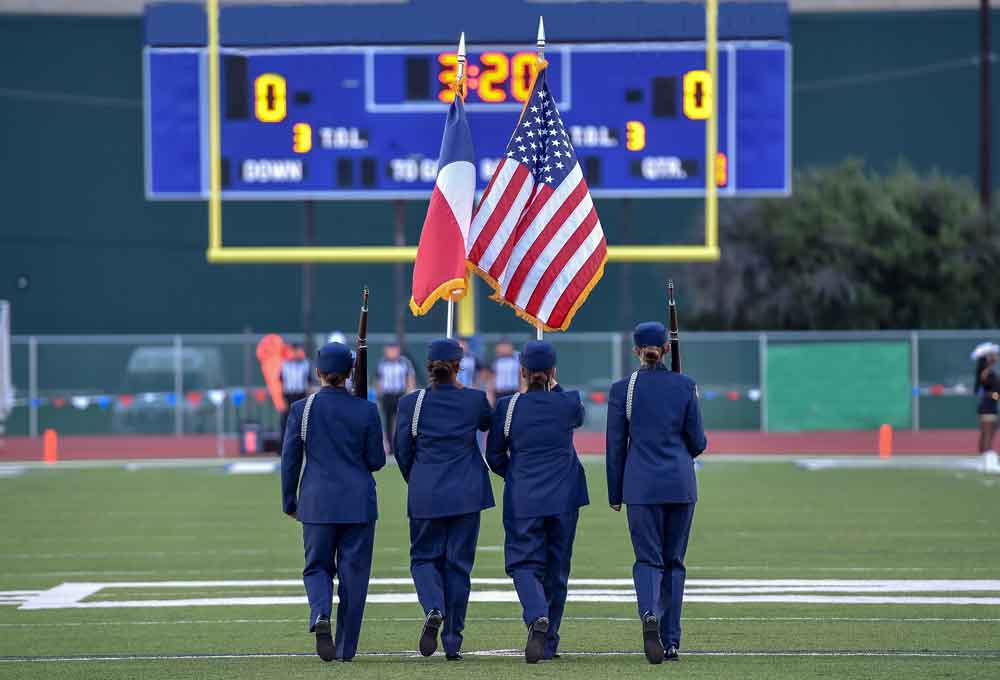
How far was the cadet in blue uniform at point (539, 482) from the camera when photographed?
10.0 meters

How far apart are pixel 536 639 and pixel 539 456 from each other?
97 cm

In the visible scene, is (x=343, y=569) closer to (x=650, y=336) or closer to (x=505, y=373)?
(x=650, y=336)

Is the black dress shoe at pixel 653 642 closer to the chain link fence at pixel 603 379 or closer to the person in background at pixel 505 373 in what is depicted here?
the person in background at pixel 505 373

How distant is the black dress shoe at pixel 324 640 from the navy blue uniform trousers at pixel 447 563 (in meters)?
0.52

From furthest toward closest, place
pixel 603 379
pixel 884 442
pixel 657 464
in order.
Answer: pixel 603 379, pixel 884 442, pixel 657 464

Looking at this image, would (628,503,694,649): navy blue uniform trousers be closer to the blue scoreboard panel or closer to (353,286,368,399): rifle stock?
(353,286,368,399): rifle stock

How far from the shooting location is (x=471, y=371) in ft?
92.9

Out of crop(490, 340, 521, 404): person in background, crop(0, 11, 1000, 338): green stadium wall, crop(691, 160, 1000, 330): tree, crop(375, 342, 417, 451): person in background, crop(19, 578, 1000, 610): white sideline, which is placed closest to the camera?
crop(19, 578, 1000, 610): white sideline

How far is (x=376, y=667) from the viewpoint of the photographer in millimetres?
9703

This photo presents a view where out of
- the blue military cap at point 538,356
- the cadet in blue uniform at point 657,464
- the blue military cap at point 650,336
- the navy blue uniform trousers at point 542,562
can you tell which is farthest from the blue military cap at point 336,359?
the blue military cap at point 650,336

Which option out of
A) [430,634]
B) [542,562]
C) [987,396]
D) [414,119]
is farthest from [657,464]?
[987,396]

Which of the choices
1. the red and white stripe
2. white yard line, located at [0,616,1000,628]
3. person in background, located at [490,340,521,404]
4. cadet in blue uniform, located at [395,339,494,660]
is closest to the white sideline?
white yard line, located at [0,616,1000,628]

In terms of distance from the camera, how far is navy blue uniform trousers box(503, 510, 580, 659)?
32.7 ft

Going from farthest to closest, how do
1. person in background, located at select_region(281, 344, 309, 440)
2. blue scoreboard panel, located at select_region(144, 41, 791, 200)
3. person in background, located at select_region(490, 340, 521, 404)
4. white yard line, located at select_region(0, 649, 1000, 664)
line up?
person in background, located at select_region(490, 340, 521, 404)
person in background, located at select_region(281, 344, 309, 440)
blue scoreboard panel, located at select_region(144, 41, 791, 200)
white yard line, located at select_region(0, 649, 1000, 664)
